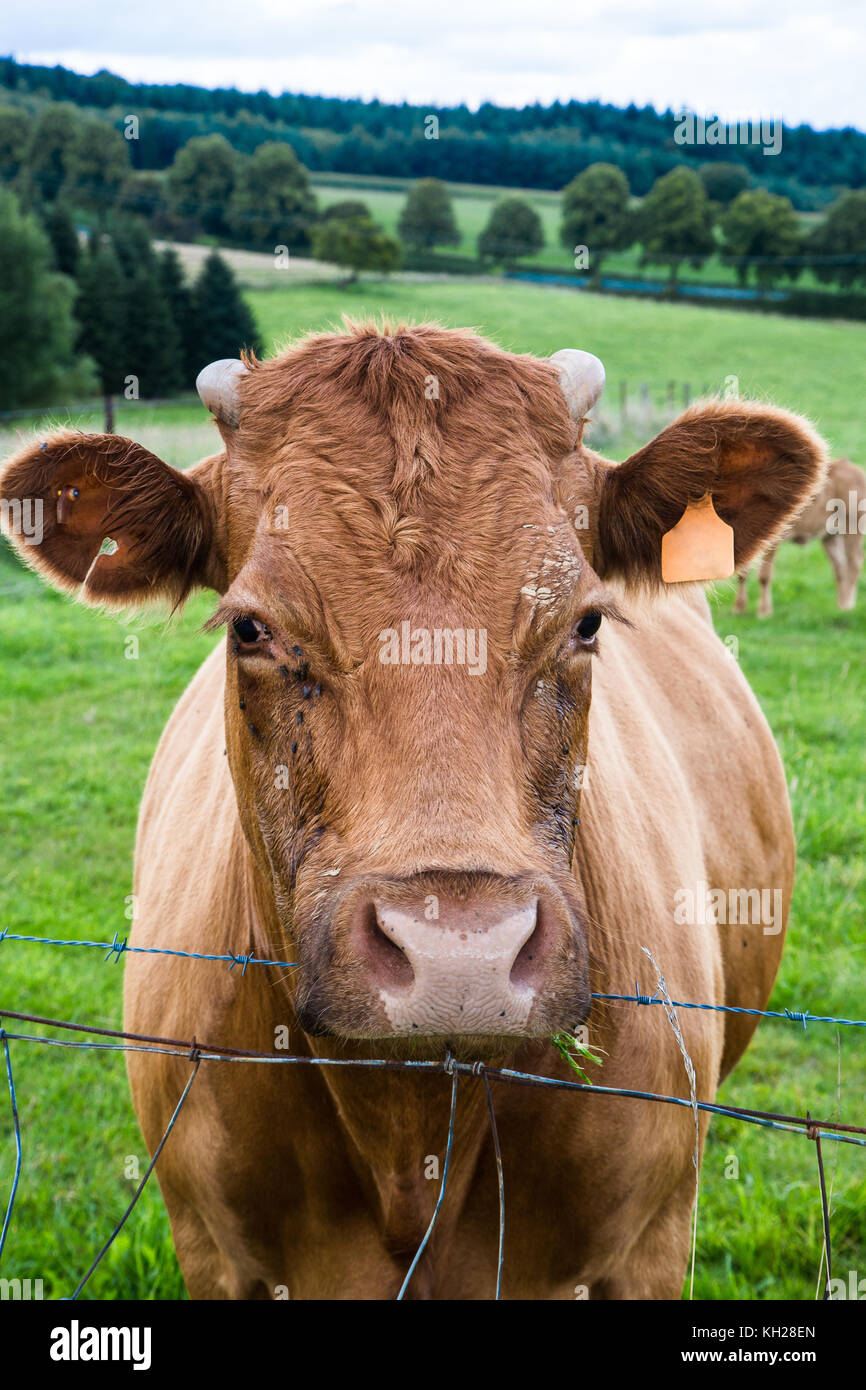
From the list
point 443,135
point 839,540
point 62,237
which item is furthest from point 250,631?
point 443,135

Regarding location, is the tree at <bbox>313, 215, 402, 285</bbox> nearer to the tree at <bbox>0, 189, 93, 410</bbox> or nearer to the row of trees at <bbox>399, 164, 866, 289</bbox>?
the row of trees at <bbox>399, 164, 866, 289</bbox>

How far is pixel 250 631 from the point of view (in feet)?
7.20

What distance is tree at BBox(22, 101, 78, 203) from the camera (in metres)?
61.6

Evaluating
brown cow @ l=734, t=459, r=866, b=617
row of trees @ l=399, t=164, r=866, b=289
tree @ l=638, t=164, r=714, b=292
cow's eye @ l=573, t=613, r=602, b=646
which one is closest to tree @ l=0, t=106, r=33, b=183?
row of trees @ l=399, t=164, r=866, b=289

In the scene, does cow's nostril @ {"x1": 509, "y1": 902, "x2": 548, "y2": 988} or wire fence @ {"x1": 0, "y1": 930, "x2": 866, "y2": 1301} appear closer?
cow's nostril @ {"x1": 509, "y1": 902, "x2": 548, "y2": 988}

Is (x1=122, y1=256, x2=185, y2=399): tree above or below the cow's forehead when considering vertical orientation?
above

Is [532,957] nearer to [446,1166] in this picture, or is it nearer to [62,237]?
[446,1166]

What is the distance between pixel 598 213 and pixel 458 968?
7171cm

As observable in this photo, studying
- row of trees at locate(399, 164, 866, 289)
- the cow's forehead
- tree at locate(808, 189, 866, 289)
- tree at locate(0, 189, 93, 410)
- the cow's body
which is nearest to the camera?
the cow's forehead

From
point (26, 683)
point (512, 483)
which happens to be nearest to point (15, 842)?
point (26, 683)

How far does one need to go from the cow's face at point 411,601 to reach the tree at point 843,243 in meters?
68.5

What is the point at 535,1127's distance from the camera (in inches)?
99.8

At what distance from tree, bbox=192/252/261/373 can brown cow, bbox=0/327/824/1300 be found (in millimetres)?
42845
